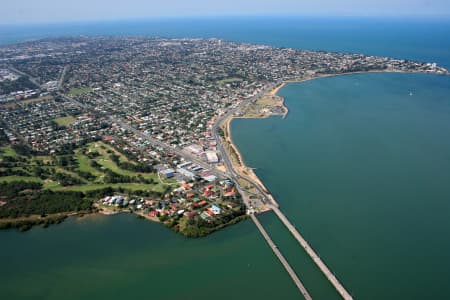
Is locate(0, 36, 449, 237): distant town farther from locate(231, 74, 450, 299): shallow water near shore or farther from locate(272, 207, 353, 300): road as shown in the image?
locate(231, 74, 450, 299): shallow water near shore

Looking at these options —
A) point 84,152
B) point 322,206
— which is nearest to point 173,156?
point 84,152

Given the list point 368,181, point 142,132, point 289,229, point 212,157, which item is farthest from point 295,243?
point 142,132

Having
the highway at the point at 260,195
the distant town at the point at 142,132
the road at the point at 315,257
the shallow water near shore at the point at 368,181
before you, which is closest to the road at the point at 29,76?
the distant town at the point at 142,132

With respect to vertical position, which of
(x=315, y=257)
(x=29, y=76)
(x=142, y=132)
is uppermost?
(x=29, y=76)

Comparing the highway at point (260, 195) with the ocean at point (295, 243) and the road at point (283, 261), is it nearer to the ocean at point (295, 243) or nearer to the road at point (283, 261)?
the road at point (283, 261)

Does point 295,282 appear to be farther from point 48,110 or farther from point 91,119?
point 48,110

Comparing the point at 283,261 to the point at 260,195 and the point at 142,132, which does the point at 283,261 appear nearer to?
the point at 260,195

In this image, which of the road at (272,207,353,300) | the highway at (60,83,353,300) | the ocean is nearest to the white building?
the highway at (60,83,353,300)
